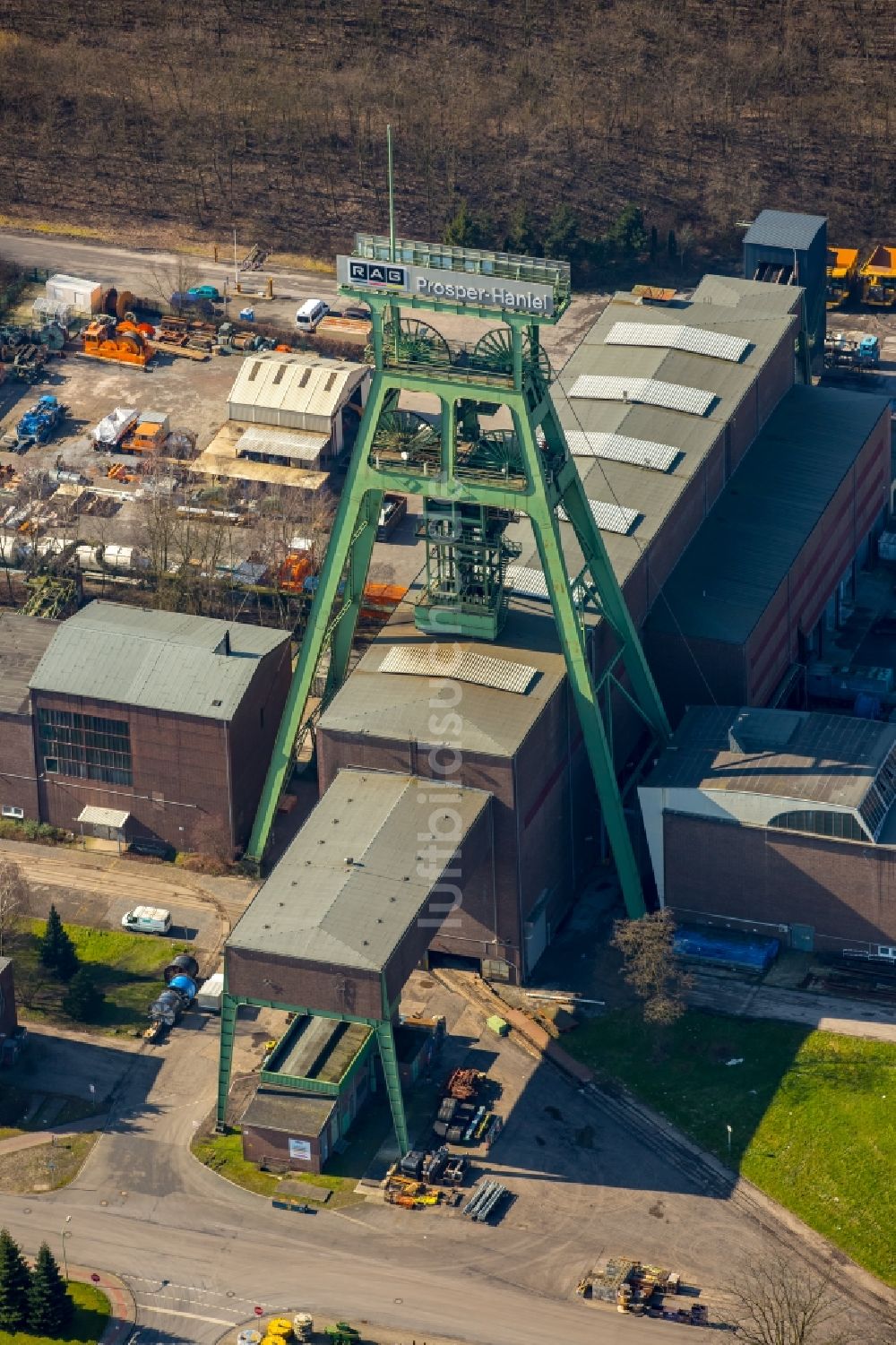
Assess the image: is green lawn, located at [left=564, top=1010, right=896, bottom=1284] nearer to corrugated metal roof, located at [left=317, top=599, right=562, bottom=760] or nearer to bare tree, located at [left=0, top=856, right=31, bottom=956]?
corrugated metal roof, located at [left=317, top=599, right=562, bottom=760]

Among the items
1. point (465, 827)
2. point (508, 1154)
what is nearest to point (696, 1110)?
point (508, 1154)

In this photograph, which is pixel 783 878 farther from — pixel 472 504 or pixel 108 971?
pixel 108 971

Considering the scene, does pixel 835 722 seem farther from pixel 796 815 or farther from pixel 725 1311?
pixel 725 1311

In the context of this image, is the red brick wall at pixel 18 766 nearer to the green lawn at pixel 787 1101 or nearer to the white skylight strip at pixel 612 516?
the white skylight strip at pixel 612 516

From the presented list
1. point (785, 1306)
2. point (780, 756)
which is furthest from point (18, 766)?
point (785, 1306)

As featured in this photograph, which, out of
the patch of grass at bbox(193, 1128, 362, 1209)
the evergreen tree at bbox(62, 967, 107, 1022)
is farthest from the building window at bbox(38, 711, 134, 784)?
the patch of grass at bbox(193, 1128, 362, 1209)

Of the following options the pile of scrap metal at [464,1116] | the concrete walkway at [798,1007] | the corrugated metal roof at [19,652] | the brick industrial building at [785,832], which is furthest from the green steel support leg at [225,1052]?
the corrugated metal roof at [19,652]
